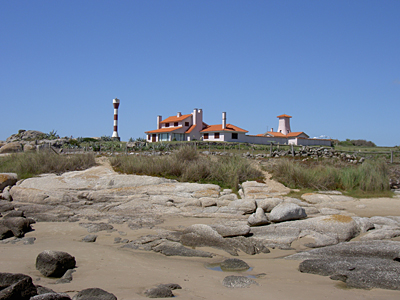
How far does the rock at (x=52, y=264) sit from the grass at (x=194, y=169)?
9249mm

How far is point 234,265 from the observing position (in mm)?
6629

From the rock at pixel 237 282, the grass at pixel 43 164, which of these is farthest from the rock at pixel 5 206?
the rock at pixel 237 282

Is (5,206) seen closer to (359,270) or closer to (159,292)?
(159,292)

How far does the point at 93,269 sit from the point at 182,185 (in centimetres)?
728

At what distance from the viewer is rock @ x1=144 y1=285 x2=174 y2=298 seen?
4.63m

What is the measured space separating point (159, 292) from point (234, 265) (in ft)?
7.70

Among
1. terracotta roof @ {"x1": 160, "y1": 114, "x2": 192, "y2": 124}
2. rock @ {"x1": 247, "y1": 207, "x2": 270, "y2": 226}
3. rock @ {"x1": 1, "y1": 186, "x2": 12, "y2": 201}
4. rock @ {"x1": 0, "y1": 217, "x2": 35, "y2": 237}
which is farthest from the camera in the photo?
terracotta roof @ {"x1": 160, "y1": 114, "x2": 192, "y2": 124}

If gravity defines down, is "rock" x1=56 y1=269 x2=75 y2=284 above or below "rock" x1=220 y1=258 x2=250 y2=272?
above

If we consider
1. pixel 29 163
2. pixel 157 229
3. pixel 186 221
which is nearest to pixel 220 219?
pixel 186 221

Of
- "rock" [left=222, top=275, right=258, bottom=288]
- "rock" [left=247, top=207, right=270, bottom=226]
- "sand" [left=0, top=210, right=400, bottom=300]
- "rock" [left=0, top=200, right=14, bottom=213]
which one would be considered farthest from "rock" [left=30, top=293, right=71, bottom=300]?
"rock" [left=0, top=200, right=14, bottom=213]

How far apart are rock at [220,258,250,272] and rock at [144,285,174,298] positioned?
79.9 inches

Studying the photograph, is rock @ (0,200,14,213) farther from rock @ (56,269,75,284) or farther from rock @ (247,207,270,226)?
rock @ (247,207,270,226)

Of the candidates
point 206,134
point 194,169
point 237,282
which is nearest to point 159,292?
point 237,282

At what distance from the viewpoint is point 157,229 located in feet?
31.4
